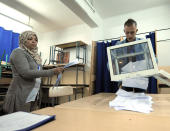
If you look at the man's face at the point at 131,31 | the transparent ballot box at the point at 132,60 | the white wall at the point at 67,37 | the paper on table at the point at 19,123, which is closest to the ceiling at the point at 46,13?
the white wall at the point at 67,37

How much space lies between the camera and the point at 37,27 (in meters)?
3.59

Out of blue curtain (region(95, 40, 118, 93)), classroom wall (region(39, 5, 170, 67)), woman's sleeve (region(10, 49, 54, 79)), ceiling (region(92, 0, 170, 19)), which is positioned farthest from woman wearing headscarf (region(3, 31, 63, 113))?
classroom wall (region(39, 5, 170, 67))

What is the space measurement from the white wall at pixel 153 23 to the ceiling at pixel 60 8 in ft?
0.35

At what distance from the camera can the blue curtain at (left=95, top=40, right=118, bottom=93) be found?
98.6 inches

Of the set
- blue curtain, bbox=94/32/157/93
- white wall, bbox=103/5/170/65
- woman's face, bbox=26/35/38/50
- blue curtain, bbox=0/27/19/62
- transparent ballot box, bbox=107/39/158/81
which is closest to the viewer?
transparent ballot box, bbox=107/39/158/81

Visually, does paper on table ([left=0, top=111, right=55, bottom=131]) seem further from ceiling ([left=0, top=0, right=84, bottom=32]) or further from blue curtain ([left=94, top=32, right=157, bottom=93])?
ceiling ([left=0, top=0, right=84, bottom=32])

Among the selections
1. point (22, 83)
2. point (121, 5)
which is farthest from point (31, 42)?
point (121, 5)

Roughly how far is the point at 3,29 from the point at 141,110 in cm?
333

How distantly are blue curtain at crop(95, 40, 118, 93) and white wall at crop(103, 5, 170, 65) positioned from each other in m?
0.50

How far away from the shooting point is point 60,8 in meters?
2.65

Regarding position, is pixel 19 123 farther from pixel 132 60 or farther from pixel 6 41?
pixel 6 41


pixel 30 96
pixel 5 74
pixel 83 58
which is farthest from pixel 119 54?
pixel 5 74

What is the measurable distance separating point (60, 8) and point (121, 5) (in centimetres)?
131

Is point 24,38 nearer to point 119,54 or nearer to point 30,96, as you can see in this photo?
point 30,96
